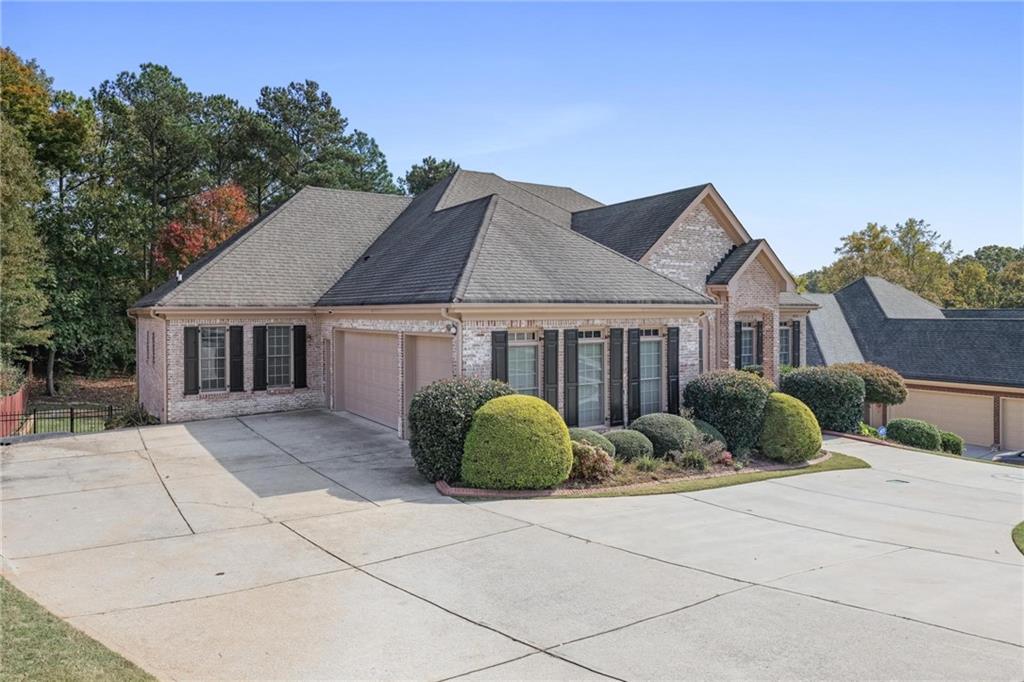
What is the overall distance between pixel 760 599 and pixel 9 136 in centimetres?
2943

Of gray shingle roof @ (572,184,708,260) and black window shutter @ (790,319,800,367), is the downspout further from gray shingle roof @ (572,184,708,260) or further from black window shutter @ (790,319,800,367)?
black window shutter @ (790,319,800,367)

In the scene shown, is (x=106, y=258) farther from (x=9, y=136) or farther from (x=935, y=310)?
(x=935, y=310)

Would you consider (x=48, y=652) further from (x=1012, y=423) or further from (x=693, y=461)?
(x=1012, y=423)

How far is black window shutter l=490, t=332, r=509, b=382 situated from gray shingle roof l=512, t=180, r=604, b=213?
44.3 feet

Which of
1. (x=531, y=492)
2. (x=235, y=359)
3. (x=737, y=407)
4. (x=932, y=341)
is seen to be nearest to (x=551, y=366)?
(x=531, y=492)

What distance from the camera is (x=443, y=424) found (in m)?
12.1

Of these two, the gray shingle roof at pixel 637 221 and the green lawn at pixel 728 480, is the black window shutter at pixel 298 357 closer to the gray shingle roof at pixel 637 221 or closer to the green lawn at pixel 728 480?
the gray shingle roof at pixel 637 221

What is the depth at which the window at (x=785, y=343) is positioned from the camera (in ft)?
85.4

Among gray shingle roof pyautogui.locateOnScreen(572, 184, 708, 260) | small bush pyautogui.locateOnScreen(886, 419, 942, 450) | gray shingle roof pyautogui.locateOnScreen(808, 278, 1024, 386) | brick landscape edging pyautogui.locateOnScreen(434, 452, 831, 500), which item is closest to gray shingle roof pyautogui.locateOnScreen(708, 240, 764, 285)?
gray shingle roof pyautogui.locateOnScreen(572, 184, 708, 260)

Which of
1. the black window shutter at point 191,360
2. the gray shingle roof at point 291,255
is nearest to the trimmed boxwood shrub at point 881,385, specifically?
the gray shingle roof at point 291,255

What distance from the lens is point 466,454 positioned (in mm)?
11906

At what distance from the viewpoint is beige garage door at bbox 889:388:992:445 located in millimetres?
27000

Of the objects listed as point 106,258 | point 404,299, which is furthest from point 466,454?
point 106,258

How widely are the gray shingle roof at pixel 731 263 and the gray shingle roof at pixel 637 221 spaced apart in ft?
7.43
